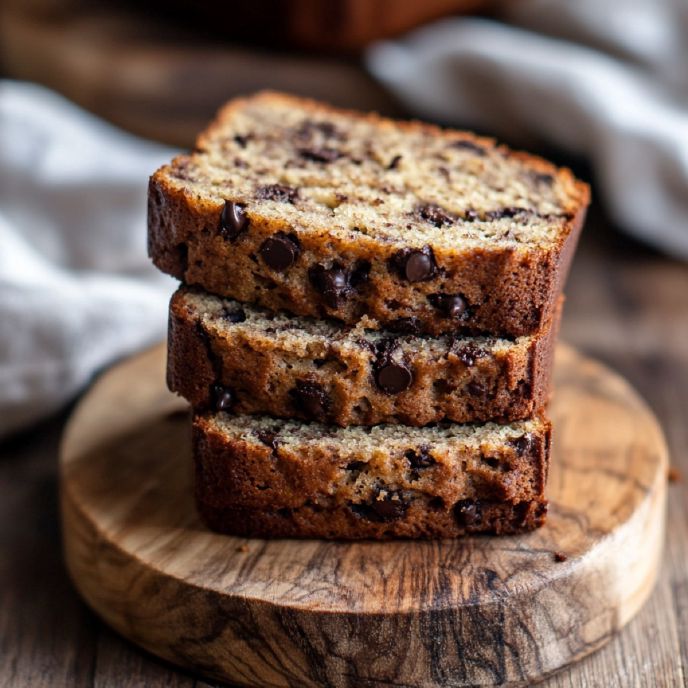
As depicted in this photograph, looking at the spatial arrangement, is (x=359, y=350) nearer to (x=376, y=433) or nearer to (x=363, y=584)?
(x=376, y=433)

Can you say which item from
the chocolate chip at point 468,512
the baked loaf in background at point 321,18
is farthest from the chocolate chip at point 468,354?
the baked loaf in background at point 321,18

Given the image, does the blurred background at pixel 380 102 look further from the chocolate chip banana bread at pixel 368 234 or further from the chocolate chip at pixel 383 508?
the chocolate chip at pixel 383 508

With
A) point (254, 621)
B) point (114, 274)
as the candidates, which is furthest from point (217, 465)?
point (114, 274)

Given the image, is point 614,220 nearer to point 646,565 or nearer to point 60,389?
point 646,565

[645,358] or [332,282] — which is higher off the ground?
[332,282]

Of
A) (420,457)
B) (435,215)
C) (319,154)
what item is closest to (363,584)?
(420,457)

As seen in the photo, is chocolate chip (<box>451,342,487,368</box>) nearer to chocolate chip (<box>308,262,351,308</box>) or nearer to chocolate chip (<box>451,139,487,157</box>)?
chocolate chip (<box>308,262,351,308</box>)
